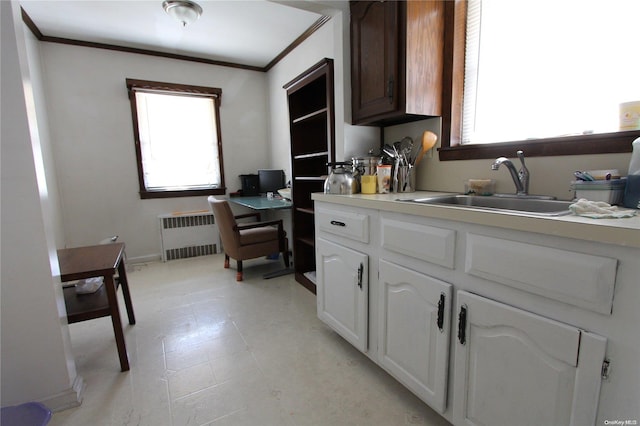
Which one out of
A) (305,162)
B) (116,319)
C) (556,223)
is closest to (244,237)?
(305,162)

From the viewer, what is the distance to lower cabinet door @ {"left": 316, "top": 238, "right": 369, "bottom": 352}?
1.50m

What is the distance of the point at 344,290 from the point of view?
1638mm

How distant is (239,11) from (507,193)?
2622 millimetres

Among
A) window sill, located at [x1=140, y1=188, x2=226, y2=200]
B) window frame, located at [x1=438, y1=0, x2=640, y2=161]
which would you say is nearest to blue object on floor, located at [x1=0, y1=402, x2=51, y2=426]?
window frame, located at [x1=438, y1=0, x2=640, y2=161]

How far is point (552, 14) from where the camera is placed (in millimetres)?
1336

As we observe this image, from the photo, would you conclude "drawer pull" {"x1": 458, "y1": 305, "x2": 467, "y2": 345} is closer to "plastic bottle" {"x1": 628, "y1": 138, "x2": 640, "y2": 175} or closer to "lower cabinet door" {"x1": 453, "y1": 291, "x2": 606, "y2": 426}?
"lower cabinet door" {"x1": 453, "y1": 291, "x2": 606, "y2": 426}

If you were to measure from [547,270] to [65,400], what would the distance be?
80.7 inches

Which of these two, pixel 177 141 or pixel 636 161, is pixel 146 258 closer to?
pixel 177 141

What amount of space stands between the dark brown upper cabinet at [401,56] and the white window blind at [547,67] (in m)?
0.21

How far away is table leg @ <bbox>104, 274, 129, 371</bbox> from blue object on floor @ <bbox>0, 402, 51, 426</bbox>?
1.29 feet

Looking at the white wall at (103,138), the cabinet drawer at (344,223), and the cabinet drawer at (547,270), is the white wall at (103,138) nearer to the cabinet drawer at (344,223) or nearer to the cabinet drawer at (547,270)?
the cabinet drawer at (344,223)

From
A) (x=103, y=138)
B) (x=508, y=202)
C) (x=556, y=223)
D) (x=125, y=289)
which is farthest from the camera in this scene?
(x=103, y=138)

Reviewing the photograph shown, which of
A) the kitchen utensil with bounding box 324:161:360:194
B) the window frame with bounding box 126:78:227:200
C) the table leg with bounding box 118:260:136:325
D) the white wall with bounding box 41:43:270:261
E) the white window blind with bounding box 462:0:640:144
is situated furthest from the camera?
the window frame with bounding box 126:78:227:200

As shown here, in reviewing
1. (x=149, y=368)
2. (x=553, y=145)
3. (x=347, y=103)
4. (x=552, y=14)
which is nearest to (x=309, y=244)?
(x=347, y=103)
